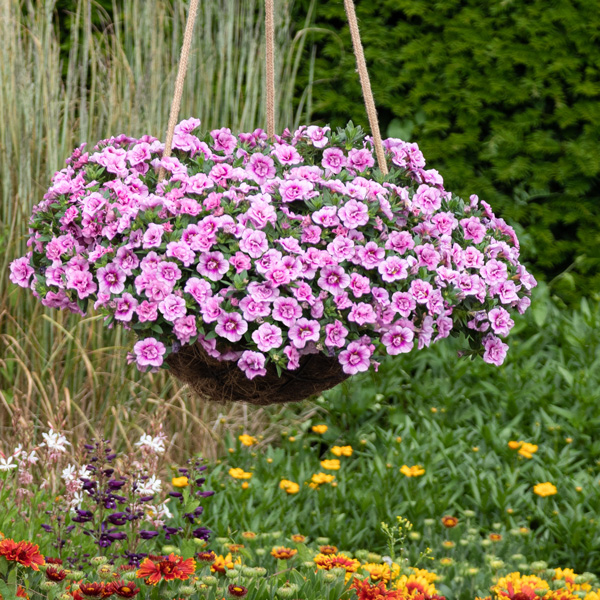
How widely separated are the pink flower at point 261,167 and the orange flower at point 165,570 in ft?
2.88

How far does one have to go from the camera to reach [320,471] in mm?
3674

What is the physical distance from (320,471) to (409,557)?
2.34ft

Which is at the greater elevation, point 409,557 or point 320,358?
point 320,358

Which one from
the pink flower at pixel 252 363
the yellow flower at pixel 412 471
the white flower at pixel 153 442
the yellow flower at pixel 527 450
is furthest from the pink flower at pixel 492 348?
the yellow flower at pixel 527 450

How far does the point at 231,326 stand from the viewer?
1.62 m

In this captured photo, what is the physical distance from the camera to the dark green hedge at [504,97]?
4.69m

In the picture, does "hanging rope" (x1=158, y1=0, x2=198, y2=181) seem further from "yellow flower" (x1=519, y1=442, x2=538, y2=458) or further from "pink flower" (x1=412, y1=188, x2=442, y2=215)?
"yellow flower" (x1=519, y1=442, x2=538, y2=458)

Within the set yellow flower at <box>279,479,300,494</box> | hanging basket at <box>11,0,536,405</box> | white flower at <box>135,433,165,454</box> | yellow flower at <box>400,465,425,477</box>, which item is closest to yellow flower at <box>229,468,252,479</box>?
yellow flower at <box>279,479,300,494</box>

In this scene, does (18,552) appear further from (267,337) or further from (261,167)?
(261,167)

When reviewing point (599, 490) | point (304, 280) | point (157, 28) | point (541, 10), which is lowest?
point (599, 490)

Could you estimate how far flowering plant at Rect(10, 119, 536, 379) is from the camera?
1.62 metres

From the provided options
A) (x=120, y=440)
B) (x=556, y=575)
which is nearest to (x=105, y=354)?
(x=120, y=440)

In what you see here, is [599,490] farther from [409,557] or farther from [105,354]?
[105,354]

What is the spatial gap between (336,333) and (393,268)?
17 centimetres
